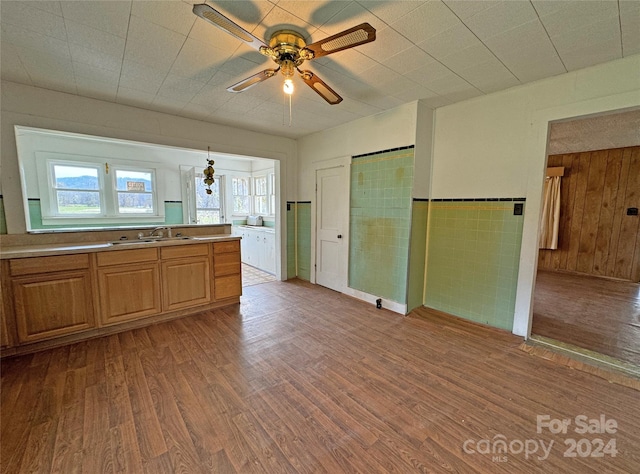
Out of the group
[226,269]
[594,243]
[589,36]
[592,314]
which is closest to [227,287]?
[226,269]

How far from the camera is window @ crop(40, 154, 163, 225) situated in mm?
4504

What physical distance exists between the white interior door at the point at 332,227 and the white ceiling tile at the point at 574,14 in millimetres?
2465

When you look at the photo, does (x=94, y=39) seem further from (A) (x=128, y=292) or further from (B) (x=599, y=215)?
(B) (x=599, y=215)

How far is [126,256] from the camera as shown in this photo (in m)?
2.72

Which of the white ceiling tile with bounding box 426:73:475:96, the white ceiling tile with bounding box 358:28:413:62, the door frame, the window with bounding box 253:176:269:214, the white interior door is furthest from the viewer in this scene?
the window with bounding box 253:176:269:214

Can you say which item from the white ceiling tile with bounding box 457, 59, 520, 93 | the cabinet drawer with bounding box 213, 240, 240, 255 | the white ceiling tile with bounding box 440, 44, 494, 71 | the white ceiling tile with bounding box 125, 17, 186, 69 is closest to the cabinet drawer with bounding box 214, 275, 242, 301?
the cabinet drawer with bounding box 213, 240, 240, 255

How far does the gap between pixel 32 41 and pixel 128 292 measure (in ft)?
7.08

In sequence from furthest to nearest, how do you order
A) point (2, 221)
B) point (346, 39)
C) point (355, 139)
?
1. point (355, 139)
2. point (2, 221)
3. point (346, 39)

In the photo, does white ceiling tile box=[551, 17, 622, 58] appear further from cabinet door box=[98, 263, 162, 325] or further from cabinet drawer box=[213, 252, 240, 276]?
cabinet door box=[98, 263, 162, 325]

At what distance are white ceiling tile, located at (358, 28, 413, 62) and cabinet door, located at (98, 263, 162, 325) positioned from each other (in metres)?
2.89

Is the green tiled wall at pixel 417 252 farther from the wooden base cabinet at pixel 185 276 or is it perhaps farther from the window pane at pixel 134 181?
the window pane at pixel 134 181

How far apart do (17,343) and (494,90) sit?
16.4 ft

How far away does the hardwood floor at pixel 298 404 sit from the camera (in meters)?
1.40

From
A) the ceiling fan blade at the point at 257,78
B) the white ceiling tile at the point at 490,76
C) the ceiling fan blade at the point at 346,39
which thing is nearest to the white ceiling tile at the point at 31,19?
the ceiling fan blade at the point at 257,78
